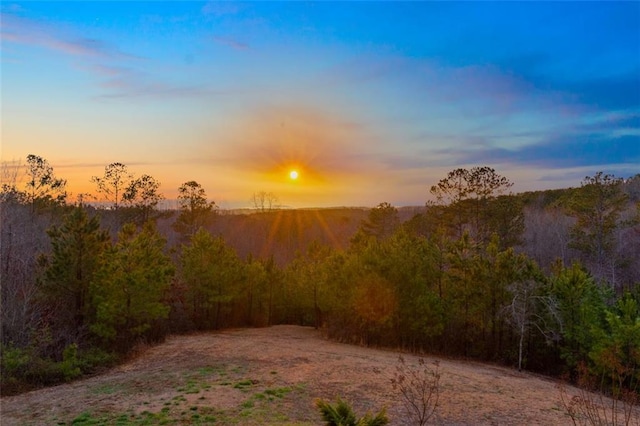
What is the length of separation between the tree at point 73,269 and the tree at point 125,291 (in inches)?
21.6

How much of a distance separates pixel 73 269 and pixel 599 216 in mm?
36854

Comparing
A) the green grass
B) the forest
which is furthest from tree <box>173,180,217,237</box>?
the green grass

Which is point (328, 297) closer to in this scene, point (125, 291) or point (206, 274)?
point (206, 274)

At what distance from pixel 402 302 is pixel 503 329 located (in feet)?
17.6

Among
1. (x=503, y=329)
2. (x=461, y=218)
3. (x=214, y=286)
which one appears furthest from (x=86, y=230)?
(x=461, y=218)

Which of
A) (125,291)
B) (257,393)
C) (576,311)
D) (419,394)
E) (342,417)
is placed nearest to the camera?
(342,417)

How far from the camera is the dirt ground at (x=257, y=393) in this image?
33.6 feet

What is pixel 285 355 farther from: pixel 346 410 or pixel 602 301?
pixel 602 301

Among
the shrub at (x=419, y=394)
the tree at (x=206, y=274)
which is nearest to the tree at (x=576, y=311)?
the shrub at (x=419, y=394)

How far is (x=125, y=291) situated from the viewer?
18.8 metres

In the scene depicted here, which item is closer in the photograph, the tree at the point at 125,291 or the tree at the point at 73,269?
Answer: the tree at the point at 73,269

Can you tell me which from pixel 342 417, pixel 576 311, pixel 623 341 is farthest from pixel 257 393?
pixel 576 311

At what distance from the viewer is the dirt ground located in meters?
10.2

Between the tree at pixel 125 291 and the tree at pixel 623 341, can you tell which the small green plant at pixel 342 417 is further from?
the tree at pixel 125 291
